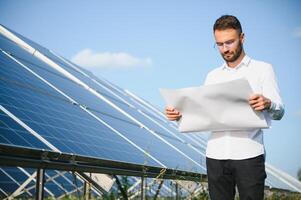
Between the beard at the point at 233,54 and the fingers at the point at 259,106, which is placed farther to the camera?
the beard at the point at 233,54

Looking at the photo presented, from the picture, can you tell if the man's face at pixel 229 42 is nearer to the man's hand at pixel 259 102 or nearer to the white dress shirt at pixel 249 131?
the white dress shirt at pixel 249 131

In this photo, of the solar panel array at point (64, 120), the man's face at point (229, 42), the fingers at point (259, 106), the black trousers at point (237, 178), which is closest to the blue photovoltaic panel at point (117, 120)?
the solar panel array at point (64, 120)

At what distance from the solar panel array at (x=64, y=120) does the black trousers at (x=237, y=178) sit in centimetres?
191

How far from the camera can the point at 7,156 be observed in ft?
14.0

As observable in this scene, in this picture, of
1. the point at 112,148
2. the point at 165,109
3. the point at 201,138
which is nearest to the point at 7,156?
the point at 165,109

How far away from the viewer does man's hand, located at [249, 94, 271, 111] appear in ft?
9.86

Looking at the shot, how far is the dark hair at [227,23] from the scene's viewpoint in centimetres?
331

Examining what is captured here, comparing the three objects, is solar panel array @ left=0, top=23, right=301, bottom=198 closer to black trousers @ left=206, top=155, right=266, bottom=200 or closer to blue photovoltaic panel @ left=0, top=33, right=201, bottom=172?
blue photovoltaic panel @ left=0, top=33, right=201, bottom=172

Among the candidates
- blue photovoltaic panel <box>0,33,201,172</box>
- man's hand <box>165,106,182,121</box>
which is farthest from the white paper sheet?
blue photovoltaic panel <box>0,33,201,172</box>

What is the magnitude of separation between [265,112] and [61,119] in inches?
190

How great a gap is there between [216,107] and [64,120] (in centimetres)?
466

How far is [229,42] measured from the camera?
329 centimetres

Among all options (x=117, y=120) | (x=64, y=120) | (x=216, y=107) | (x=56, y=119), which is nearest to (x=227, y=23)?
→ (x=216, y=107)

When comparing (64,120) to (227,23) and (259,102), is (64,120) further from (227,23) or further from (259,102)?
(259,102)
